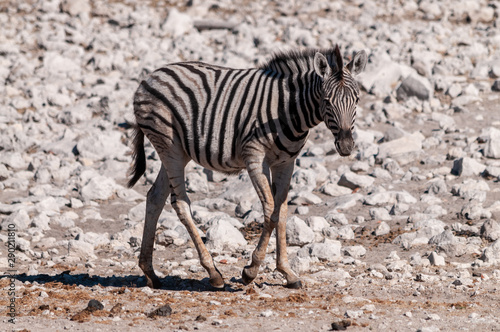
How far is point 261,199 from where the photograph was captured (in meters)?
7.56

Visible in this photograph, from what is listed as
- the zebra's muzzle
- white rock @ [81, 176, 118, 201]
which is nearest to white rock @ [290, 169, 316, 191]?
white rock @ [81, 176, 118, 201]

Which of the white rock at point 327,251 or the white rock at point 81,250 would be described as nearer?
the white rock at point 327,251

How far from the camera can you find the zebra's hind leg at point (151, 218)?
8188mm

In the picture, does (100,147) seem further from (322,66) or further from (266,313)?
(266,313)

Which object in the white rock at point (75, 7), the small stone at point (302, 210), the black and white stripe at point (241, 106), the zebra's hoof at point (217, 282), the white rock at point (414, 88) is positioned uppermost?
the white rock at point (75, 7)

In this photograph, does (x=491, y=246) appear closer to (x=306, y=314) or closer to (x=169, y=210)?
(x=306, y=314)

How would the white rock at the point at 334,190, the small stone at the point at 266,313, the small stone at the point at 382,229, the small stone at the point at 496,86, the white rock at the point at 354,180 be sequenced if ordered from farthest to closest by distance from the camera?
1. the small stone at the point at 496,86
2. the white rock at the point at 354,180
3. the white rock at the point at 334,190
4. the small stone at the point at 382,229
5. the small stone at the point at 266,313

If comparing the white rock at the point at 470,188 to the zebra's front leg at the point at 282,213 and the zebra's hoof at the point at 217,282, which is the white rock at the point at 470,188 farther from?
the zebra's hoof at the point at 217,282

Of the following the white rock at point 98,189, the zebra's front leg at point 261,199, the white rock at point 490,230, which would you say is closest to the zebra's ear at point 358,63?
the zebra's front leg at point 261,199

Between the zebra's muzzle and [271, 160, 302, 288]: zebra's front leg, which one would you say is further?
[271, 160, 302, 288]: zebra's front leg

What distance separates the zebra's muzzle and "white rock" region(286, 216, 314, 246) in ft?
8.16

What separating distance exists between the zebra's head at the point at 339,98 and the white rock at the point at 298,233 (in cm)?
234

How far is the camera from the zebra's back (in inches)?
298

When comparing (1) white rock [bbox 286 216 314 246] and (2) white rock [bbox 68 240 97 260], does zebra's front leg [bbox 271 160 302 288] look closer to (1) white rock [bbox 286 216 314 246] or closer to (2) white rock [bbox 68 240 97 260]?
(1) white rock [bbox 286 216 314 246]
